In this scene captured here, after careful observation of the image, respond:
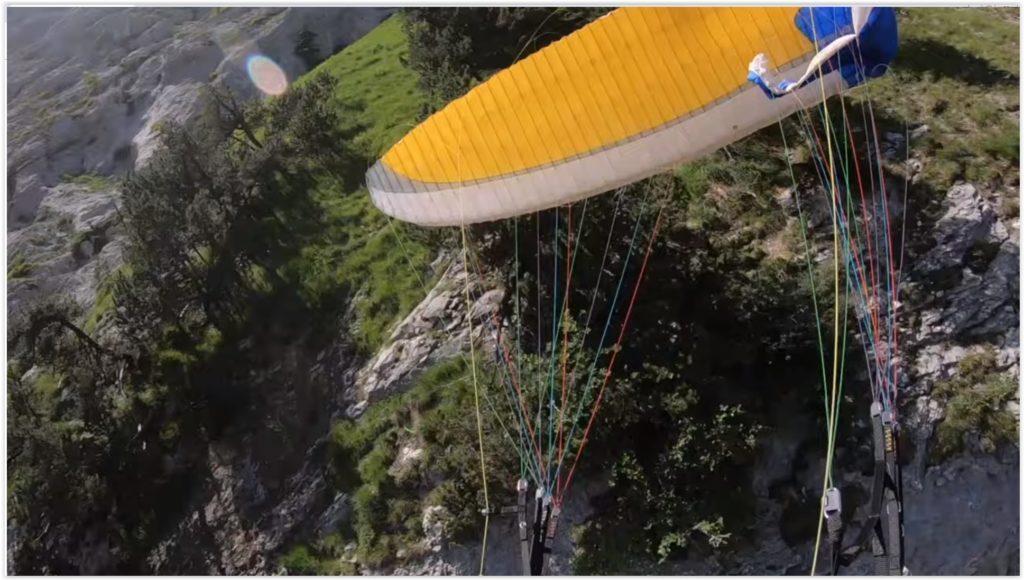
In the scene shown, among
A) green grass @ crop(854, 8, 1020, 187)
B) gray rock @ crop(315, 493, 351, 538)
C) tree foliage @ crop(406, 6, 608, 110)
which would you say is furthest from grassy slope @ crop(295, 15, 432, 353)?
green grass @ crop(854, 8, 1020, 187)

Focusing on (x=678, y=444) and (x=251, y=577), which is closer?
(x=678, y=444)

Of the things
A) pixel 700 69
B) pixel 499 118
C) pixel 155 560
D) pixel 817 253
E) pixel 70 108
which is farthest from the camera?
pixel 70 108

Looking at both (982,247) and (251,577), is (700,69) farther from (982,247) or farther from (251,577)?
(251,577)

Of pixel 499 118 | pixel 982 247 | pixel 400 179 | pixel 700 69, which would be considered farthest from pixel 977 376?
pixel 400 179

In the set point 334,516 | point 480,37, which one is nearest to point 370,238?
point 480,37

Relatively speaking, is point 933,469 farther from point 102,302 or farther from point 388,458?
point 102,302

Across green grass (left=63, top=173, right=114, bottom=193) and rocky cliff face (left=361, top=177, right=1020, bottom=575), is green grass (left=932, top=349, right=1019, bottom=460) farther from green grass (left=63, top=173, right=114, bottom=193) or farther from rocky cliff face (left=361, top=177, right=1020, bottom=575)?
green grass (left=63, top=173, right=114, bottom=193)
